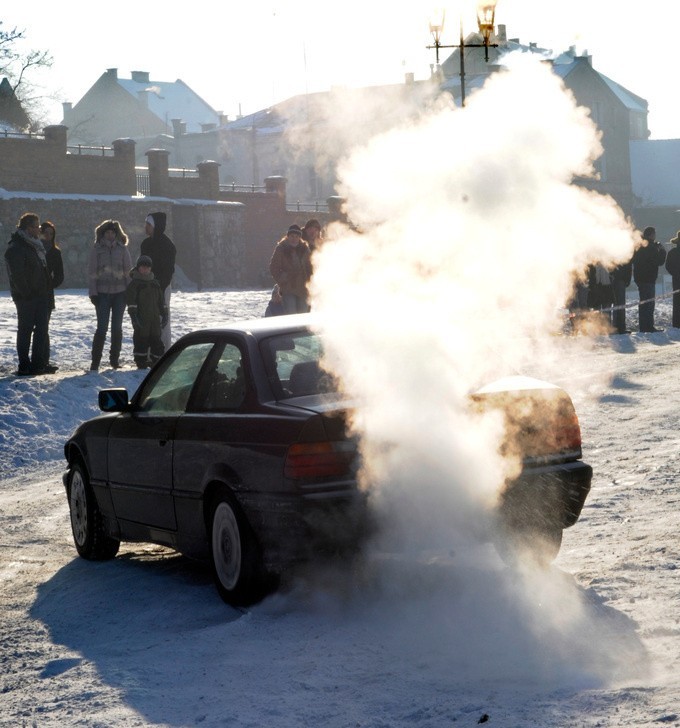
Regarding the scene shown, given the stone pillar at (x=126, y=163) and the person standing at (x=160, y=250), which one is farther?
the stone pillar at (x=126, y=163)

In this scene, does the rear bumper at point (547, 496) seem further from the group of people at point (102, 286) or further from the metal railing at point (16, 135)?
the metal railing at point (16, 135)

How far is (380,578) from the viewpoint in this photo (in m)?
6.74

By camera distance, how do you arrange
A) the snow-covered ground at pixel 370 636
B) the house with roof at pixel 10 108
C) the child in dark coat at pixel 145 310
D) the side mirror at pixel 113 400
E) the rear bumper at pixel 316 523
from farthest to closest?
1. the house with roof at pixel 10 108
2. the child in dark coat at pixel 145 310
3. the side mirror at pixel 113 400
4. the rear bumper at pixel 316 523
5. the snow-covered ground at pixel 370 636

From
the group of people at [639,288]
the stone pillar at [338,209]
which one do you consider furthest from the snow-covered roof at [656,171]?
the stone pillar at [338,209]

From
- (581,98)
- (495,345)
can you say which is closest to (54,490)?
(495,345)

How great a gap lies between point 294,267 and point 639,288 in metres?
12.2

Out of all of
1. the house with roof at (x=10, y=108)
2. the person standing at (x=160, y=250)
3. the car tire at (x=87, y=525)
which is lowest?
the car tire at (x=87, y=525)

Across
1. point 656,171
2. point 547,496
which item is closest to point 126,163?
point 547,496

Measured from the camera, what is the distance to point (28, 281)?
16.6 meters

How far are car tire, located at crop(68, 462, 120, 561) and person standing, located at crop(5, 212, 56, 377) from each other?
839 centimetres

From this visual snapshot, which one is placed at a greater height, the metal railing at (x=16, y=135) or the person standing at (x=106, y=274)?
the metal railing at (x=16, y=135)

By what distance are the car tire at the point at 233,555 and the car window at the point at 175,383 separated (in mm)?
884

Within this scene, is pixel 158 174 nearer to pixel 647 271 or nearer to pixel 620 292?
pixel 620 292

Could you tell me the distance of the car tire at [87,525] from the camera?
8.26m
